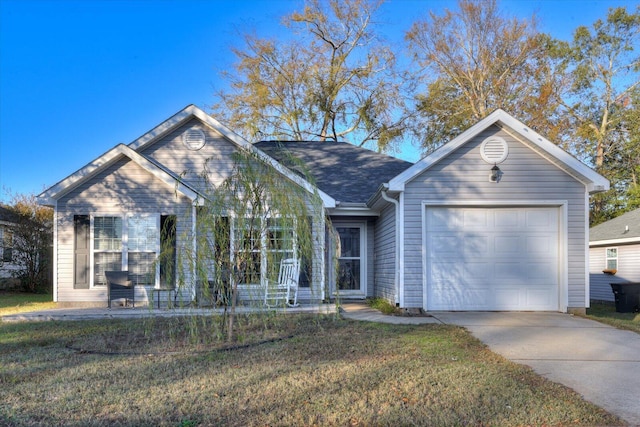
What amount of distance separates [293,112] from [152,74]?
1147cm

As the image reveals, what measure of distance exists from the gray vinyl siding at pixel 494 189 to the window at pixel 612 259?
891cm

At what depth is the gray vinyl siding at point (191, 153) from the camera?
438 inches

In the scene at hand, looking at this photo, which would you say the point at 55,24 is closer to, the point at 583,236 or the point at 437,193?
the point at 437,193

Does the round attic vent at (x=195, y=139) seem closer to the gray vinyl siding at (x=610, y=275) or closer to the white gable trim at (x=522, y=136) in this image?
the white gable trim at (x=522, y=136)

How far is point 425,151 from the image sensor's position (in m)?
26.3

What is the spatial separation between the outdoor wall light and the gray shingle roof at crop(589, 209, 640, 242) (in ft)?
28.2

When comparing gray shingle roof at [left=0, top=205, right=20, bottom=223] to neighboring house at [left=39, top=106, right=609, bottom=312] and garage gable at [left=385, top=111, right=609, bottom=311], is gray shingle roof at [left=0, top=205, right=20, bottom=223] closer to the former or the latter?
neighboring house at [left=39, top=106, right=609, bottom=312]

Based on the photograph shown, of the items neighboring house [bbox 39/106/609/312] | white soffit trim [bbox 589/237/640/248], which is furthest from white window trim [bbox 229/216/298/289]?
white soffit trim [bbox 589/237/640/248]

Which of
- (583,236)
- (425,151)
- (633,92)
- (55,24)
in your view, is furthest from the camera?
(425,151)

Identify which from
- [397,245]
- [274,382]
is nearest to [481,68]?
[397,245]

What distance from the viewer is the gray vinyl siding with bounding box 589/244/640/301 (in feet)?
49.8

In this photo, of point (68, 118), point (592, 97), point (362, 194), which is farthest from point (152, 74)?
point (592, 97)

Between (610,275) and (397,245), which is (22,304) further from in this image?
(610,275)

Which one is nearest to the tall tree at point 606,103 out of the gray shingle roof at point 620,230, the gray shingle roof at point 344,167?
the gray shingle roof at point 620,230
